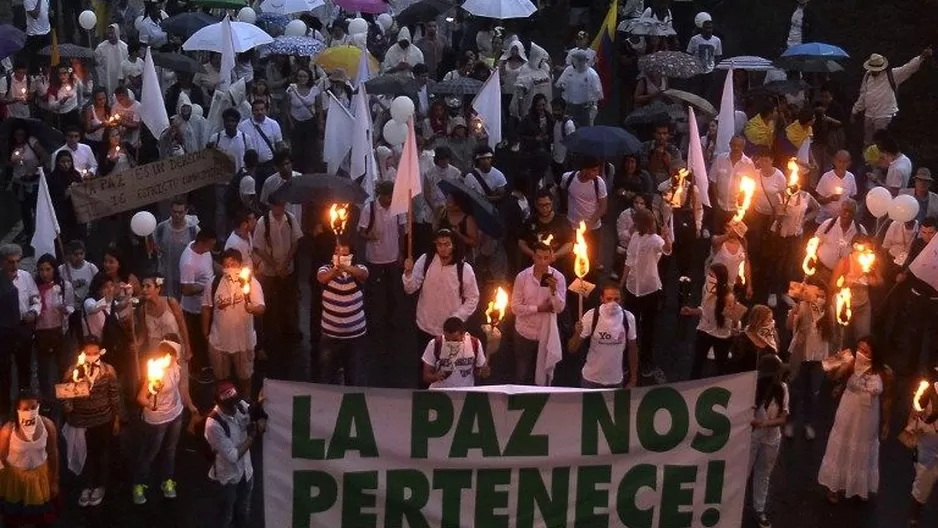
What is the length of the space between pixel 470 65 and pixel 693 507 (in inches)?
486

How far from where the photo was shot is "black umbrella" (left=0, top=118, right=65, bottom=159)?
15422 mm

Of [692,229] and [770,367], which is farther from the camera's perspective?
[692,229]

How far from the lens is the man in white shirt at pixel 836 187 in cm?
1461

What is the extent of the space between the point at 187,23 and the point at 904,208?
38.1 ft

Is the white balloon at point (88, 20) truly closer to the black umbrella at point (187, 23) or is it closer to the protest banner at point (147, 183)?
the black umbrella at point (187, 23)

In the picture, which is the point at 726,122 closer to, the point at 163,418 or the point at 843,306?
the point at 843,306

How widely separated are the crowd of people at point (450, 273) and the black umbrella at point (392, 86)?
317 mm

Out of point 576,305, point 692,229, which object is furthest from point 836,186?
point 576,305

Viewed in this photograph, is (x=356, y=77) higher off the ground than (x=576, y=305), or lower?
higher

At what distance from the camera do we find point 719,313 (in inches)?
470

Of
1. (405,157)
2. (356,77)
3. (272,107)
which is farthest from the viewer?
(272,107)

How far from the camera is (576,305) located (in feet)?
46.2

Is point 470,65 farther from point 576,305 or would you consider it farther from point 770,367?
point 770,367

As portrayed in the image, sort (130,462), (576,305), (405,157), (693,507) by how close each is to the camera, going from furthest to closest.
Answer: (576,305), (405,157), (130,462), (693,507)
